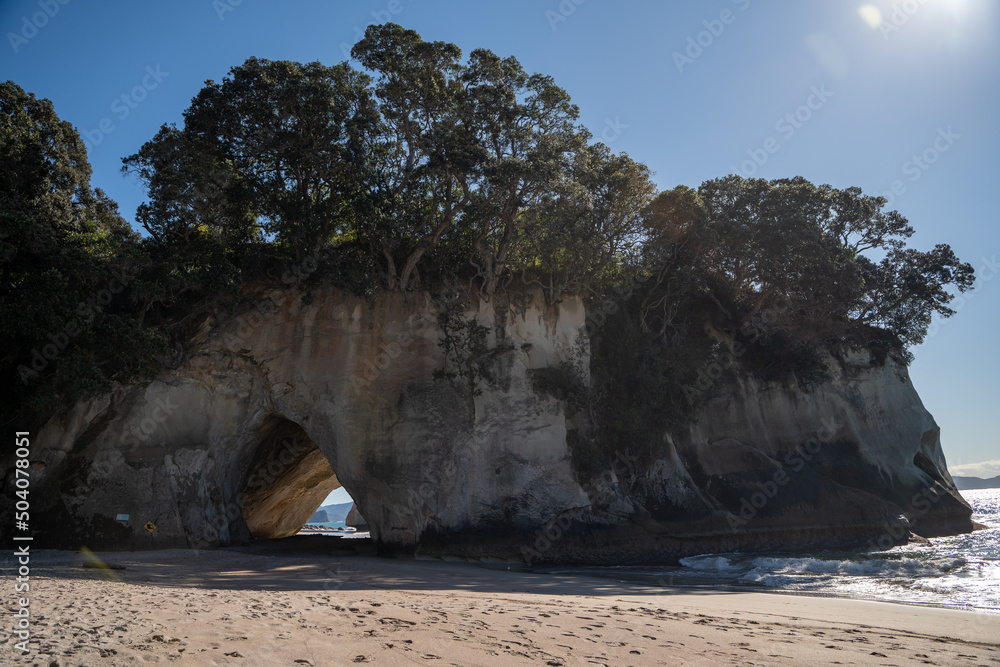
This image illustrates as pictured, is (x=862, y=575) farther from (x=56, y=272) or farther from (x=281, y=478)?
(x=56, y=272)

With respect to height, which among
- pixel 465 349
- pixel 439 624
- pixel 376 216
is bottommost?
pixel 439 624

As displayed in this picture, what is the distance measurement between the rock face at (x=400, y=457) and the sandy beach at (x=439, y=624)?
5588 mm

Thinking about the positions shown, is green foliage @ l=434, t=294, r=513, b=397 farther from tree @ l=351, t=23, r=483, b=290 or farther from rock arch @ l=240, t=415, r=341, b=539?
rock arch @ l=240, t=415, r=341, b=539

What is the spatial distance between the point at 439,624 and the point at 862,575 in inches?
498

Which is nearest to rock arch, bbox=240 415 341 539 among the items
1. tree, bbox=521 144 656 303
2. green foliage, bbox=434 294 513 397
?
green foliage, bbox=434 294 513 397

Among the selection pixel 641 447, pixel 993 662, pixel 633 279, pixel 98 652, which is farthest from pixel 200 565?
pixel 633 279

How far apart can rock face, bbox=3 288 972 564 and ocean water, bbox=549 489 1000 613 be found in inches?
94.7

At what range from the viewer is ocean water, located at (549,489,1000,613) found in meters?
11.9

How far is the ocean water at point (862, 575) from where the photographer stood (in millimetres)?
11875

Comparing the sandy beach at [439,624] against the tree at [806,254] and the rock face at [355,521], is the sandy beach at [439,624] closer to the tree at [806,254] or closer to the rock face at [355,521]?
the tree at [806,254]

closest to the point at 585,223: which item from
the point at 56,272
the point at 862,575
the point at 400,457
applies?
the point at 400,457

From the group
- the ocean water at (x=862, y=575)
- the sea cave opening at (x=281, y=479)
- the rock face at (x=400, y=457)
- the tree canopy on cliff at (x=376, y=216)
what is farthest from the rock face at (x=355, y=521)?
the ocean water at (x=862, y=575)

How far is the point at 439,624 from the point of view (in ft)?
22.4

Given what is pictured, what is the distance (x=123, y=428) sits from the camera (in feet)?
54.1
